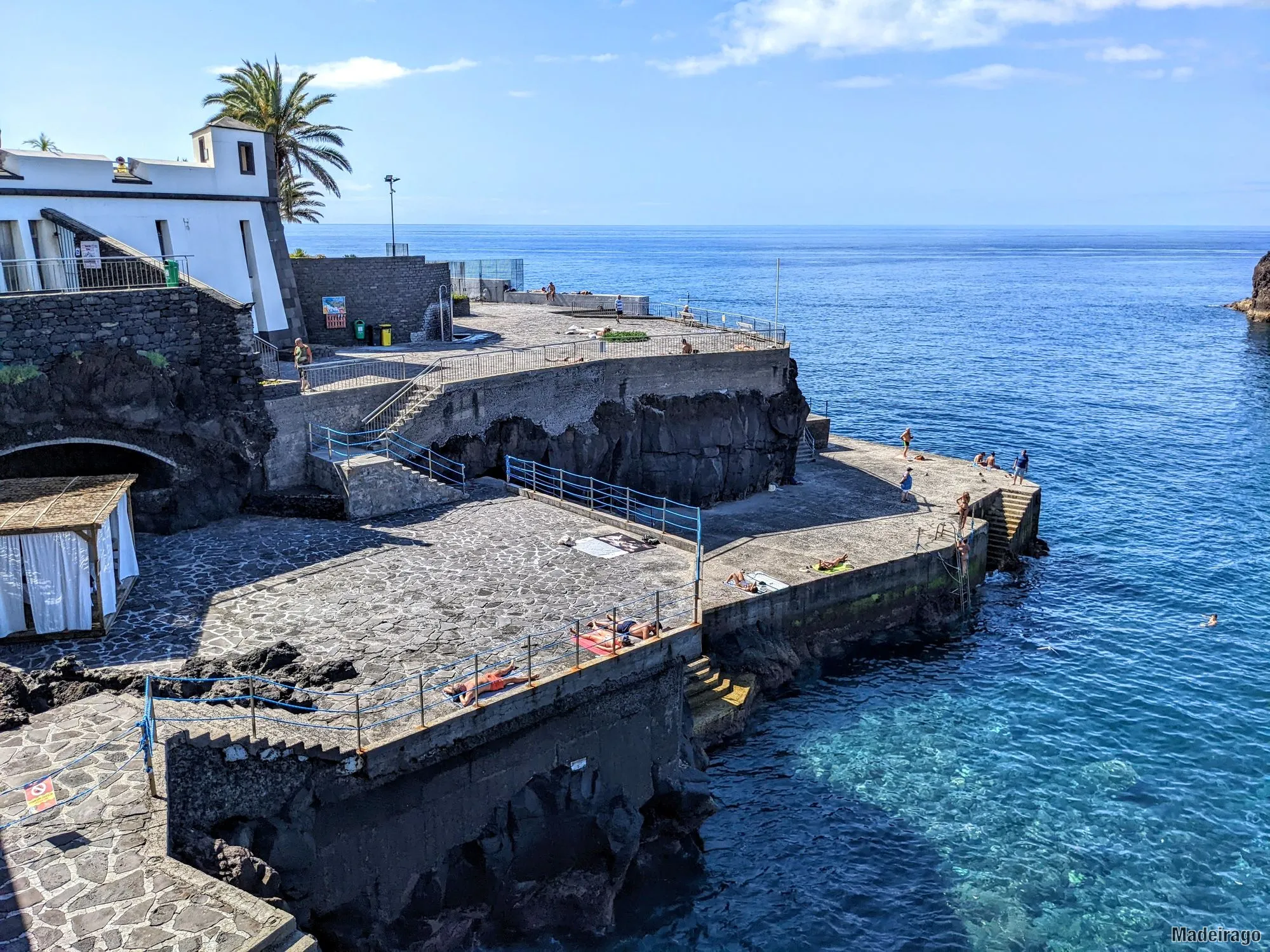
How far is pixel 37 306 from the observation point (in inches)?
886

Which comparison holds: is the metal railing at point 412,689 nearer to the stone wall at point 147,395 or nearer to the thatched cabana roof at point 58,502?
the thatched cabana roof at point 58,502

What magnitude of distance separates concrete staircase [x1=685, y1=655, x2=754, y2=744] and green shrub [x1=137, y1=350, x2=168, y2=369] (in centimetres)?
1498

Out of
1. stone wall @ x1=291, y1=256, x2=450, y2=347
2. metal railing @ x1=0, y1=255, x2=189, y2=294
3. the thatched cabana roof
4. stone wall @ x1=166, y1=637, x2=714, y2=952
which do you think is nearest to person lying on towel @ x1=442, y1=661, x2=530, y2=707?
stone wall @ x1=166, y1=637, x2=714, y2=952

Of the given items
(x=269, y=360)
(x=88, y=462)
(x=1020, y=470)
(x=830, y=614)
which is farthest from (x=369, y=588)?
(x=1020, y=470)

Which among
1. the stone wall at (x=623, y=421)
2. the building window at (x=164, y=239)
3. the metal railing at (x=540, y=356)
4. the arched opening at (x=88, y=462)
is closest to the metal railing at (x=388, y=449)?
the stone wall at (x=623, y=421)

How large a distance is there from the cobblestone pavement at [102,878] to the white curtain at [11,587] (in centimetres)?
392

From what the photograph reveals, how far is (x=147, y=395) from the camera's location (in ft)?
78.5

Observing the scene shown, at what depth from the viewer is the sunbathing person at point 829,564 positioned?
2906 centimetres

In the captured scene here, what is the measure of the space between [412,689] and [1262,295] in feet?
404

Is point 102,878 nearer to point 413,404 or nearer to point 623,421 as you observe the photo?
point 413,404

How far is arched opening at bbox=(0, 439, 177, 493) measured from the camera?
22922 mm

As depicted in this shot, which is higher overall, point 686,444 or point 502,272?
point 502,272

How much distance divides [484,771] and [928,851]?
33.0ft

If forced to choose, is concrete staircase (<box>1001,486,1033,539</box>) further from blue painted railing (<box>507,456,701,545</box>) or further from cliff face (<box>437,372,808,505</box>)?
blue painted railing (<box>507,456,701,545</box>)
